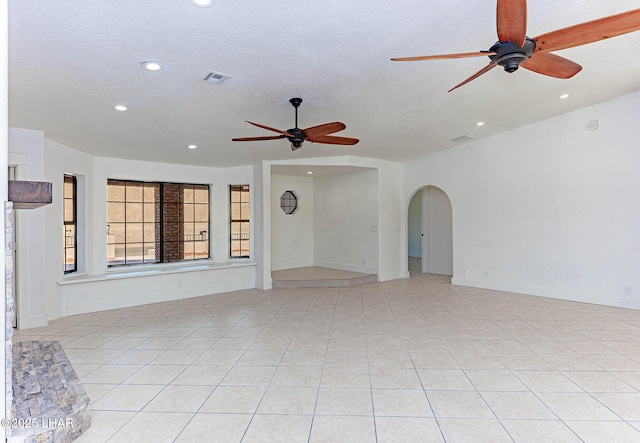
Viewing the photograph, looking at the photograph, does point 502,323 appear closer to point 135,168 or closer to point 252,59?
point 252,59

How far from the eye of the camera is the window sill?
543 centimetres

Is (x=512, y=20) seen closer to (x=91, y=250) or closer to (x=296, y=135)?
(x=296, y=135)

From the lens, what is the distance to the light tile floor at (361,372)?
2.32 m

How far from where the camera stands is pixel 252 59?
9.47 feet

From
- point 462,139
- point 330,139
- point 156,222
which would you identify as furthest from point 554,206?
point 156,222

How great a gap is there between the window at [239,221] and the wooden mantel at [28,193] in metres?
5.67

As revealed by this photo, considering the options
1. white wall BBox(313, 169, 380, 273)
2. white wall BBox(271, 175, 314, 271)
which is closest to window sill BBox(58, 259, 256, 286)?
white wall BBox(271, 175, 314, 271)

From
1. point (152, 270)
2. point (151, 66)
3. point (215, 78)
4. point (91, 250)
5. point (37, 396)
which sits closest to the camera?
point (37, 396)

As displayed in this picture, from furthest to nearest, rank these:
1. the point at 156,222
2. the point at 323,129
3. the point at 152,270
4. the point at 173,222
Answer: the point at 173,222 < the point at 156,222 < the point at 152,270 < the point at 323,129

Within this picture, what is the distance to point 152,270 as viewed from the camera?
6.34 meters

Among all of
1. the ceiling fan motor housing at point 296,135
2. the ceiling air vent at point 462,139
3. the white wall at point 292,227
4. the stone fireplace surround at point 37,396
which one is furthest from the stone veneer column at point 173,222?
the ceiling air vent at point 462,139

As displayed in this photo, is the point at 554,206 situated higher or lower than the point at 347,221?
higher

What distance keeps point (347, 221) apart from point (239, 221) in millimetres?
2478

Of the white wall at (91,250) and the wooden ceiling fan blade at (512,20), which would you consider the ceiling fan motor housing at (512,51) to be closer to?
the wooden ceiling fan blade at (512,20)
